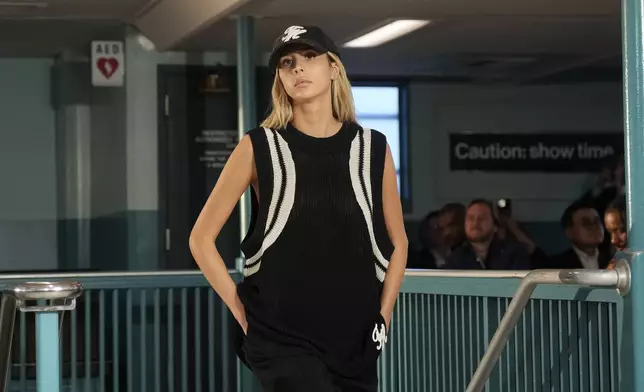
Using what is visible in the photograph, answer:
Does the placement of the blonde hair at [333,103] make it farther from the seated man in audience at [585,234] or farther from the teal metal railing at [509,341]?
the seated man in audience at [585,234]

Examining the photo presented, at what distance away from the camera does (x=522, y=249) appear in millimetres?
9469

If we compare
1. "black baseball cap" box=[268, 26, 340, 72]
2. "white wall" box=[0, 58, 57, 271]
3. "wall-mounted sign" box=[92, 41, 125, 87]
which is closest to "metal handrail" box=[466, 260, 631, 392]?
"black baseball cap" box=[268, 26, 340, 72]

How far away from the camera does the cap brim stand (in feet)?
9.17

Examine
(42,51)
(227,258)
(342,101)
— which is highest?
(42,51)

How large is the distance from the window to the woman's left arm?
7895mm

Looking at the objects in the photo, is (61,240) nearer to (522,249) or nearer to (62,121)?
(62,121)

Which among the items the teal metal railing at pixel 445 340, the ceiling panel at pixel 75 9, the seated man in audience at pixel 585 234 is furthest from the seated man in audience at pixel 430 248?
the ceiling panel at pixel 75 9

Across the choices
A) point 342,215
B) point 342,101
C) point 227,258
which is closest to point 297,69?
point 342,101

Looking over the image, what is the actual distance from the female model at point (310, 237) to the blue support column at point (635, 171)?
0.63m

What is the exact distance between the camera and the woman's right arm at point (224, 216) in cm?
279

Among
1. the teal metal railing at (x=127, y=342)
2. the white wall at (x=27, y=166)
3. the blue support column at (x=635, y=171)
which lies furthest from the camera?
the white wall at (x=27, y=166)

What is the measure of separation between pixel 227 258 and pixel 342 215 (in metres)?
6.43

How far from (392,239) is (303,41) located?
0.49 metres

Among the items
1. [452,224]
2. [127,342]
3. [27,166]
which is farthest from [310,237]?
[452,224]
